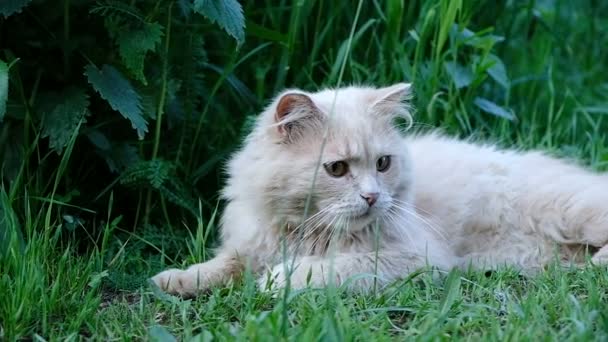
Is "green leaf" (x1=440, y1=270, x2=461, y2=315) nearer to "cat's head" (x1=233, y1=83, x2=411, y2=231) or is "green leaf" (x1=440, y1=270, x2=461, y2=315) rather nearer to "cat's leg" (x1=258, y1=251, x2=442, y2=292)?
"cat's leg" (x1=258, y1=251, x2=442, y2=292)

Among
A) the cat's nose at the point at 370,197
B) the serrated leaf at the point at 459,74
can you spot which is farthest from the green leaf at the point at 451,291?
the serrated leaf at the point at 459,74

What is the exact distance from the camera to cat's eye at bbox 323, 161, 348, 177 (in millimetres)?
3240

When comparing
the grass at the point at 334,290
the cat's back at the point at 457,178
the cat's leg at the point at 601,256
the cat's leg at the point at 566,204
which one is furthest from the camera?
the cat's back at the point at 457,178

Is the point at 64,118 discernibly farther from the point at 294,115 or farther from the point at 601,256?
the point at 601,256

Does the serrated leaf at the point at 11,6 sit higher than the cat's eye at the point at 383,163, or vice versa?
the serrated leaf at the point at 11,6

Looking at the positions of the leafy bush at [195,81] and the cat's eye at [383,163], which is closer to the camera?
the cat's eye at [383,163]

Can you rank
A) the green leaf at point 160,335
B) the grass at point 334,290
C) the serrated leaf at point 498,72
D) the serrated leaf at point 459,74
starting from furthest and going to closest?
the serrated leaf at point 498,72, the serrated leaf at point 459,74, the grass at point 334,290, the green leaf at point 160,335

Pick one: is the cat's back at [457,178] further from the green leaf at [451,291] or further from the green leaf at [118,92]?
→ the green leaf at [118,92]

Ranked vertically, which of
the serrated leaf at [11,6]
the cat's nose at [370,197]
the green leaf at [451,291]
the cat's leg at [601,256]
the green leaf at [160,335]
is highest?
the serrated leaf at [11,6]

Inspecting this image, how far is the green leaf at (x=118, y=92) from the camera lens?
11.3ft

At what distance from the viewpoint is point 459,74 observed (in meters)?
4.59

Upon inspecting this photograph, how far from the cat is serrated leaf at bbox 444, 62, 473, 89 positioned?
2.20 ft

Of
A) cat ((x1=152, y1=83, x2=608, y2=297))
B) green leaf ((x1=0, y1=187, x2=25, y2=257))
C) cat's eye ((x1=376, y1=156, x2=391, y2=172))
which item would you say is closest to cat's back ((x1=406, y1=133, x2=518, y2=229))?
cat ((x1=152, y1=83, x2=608, y2=297))

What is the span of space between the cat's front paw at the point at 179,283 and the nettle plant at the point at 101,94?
22.6 inches
